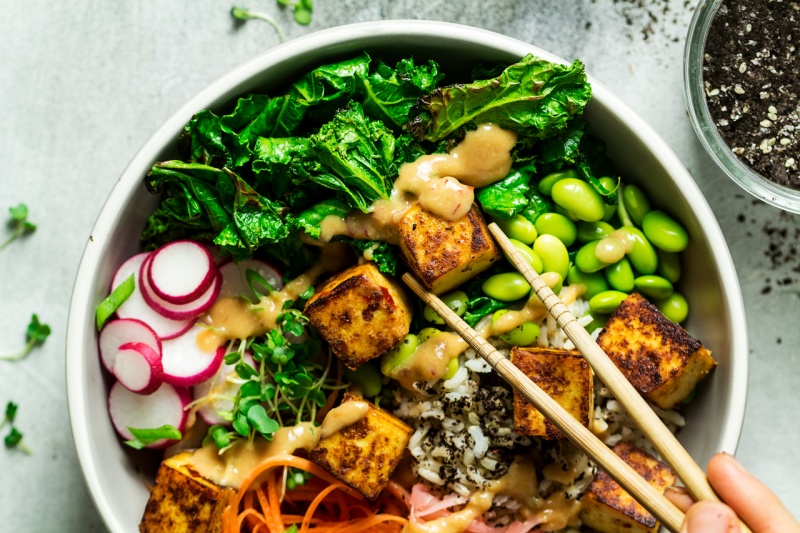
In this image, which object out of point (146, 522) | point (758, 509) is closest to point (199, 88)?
point (146, 522)

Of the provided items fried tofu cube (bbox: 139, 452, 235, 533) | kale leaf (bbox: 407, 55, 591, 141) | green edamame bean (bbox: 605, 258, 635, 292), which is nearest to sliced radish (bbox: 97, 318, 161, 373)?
fried tofu cube (bbox: 139, 452, 235, 533)

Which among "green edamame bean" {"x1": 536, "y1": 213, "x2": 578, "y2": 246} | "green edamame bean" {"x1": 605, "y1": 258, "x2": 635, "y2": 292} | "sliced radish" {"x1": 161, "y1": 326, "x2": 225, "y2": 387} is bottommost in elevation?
"sliced radish" {"x1": 161, "y1": 326, "x2": 225, "y2": 387}

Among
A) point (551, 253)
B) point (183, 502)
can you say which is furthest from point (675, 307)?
point (183, 502)

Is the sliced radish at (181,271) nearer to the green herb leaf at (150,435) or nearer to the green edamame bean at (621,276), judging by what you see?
the green herb leaf at (150,435)

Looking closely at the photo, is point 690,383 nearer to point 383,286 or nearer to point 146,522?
point 383,286

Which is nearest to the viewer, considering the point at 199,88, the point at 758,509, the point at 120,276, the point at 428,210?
the point at 758,509

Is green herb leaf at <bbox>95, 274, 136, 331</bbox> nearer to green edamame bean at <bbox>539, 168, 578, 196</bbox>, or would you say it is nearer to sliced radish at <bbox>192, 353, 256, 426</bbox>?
sliced radish at <bbox>192, 353, 256, 426</bbox>

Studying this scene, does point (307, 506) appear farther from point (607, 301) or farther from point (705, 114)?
point (705, 114)

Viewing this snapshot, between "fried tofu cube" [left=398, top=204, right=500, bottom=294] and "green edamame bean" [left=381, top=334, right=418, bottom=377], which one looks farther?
"green edamame bean" [left=381, top=334, right=418, bottom=377]
